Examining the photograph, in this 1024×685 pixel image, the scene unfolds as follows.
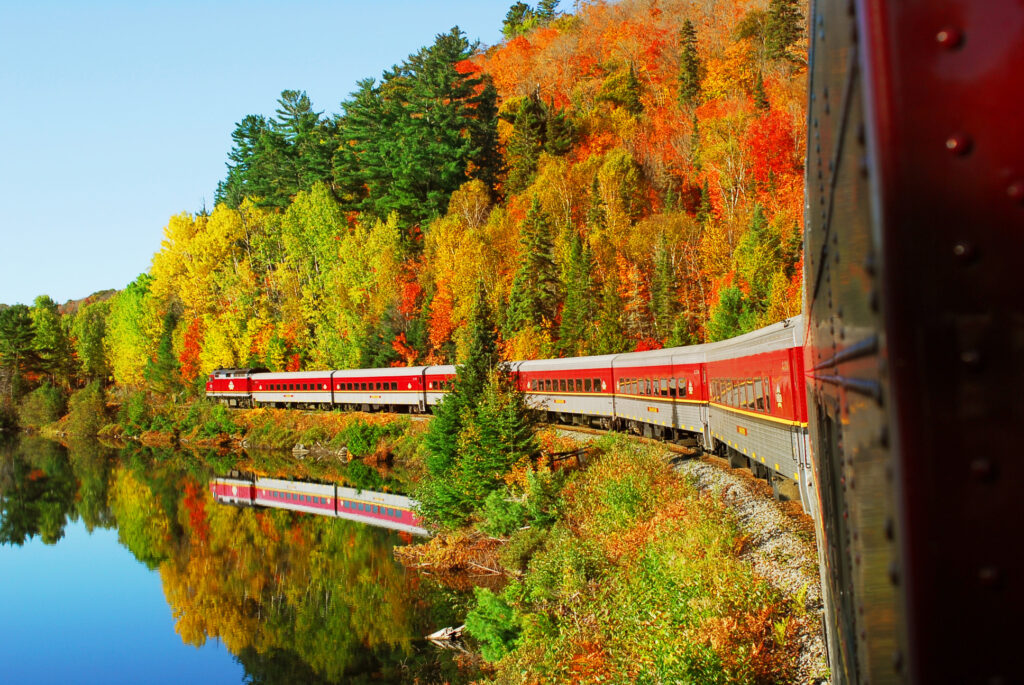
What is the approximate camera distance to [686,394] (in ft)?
69.2

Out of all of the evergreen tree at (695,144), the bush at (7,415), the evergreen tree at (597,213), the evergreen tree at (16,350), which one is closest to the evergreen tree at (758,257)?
the evergreen tree at (597,213)

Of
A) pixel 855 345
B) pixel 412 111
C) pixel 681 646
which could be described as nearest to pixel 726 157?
pixel 412 111

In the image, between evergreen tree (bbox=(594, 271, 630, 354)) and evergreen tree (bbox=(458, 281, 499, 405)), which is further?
evergreen tree (bbox=(594, 271, 630, 354))

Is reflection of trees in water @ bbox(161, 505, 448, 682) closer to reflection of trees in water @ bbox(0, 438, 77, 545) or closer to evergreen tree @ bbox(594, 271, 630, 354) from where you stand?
reflection of trees in water @ bbox(0, 438, 77, 545)

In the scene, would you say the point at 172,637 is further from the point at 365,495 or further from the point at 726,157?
the point at 726,157

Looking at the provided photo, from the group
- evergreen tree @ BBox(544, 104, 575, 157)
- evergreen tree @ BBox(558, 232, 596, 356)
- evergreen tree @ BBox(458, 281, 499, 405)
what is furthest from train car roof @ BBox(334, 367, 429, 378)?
evergreen tree @ BBox(544, 104, 575, 157)

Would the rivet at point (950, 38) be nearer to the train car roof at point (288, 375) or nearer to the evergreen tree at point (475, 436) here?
the evergreen tree at point (475, 436)

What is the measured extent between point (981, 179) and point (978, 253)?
0.36 feet

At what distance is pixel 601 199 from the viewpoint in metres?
54.3

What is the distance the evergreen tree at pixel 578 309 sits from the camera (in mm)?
45188

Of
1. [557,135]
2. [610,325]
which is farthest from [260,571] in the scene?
[557,135]

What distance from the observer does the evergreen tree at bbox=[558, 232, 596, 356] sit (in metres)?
45.2

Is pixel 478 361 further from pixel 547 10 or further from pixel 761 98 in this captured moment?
pixel 547 10

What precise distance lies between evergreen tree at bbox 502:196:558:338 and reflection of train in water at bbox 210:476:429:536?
1578 cm
